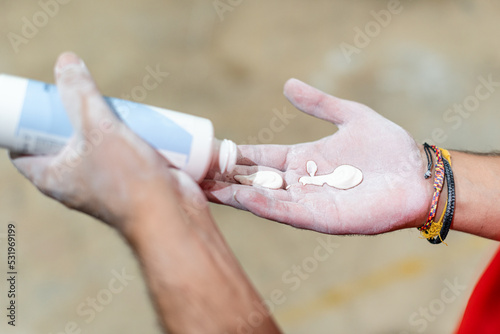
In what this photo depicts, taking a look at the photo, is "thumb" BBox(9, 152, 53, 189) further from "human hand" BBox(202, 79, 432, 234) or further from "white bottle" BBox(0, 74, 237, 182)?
"human hand" BBox(202, 79, 432, 234)

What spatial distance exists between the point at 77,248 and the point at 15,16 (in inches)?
57.3

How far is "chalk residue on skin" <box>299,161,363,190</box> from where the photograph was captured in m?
1.35

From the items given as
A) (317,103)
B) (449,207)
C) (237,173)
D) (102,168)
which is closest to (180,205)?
(102,168)

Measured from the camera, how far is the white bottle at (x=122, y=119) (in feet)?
3.10

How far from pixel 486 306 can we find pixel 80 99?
3.70ft

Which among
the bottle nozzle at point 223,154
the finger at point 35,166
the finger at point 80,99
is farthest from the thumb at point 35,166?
the bottle nozzle at point 223,154

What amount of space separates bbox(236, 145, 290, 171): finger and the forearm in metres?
0.51

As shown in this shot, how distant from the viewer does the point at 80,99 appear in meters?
0.95

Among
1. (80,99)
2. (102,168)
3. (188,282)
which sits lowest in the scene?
(188,282)

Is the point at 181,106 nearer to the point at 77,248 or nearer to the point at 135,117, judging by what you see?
the point at 77,248

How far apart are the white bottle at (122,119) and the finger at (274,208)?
0.39 feet

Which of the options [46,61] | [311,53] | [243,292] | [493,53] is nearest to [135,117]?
[243,292]

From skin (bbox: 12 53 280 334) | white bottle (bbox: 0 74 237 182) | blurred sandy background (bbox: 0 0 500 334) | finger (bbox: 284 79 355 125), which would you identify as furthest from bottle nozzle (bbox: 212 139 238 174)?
blurred sandy background (bbox: 0 0 500 334)

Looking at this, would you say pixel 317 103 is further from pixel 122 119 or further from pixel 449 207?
pixel 122 119
